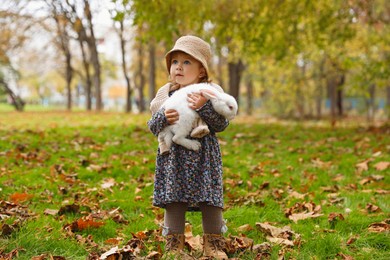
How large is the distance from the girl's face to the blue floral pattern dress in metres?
0.28

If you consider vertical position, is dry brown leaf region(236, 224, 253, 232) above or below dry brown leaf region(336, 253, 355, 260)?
above

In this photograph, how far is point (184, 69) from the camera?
3.41 metres

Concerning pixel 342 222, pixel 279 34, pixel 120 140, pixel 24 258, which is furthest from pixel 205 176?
pixel 279 34

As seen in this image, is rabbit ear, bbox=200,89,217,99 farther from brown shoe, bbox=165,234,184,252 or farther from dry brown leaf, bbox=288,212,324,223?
dry brown leaf, bbox=288,212,324,223

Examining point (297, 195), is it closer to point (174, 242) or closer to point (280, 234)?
point (280, 234)

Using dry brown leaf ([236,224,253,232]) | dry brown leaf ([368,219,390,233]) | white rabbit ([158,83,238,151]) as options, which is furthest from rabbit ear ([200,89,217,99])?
dry brown leaf ([368,219,390,233])

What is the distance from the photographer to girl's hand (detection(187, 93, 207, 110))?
3256 millimetres

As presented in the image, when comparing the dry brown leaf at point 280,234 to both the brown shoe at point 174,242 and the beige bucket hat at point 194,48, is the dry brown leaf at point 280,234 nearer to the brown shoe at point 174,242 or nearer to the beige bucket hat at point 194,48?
the brown shoe at point 174,242

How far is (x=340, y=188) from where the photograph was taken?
5812 mm

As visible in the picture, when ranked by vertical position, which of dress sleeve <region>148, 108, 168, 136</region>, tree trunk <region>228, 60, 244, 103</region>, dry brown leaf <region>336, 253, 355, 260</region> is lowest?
dry brown leaf <region>336, 253, 355, 260</region>

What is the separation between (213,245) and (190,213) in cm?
134

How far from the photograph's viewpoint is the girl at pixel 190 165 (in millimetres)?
3293

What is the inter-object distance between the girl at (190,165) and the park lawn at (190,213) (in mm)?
256

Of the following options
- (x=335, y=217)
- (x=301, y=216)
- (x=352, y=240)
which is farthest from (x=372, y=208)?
(x=352, y=240)
